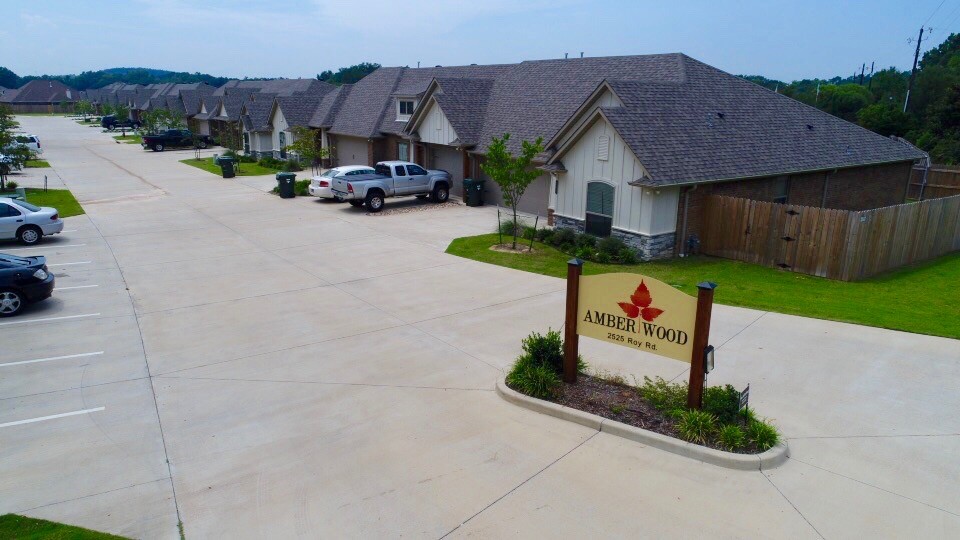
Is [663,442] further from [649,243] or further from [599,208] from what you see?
[599,208]

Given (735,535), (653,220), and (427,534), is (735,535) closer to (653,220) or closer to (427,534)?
(427,534)

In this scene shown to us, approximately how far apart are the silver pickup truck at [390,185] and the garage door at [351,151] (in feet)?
29.5

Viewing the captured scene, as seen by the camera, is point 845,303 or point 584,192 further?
point 584,192

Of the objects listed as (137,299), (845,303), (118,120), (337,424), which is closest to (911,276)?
(845,303)

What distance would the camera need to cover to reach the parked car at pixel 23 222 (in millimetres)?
20312

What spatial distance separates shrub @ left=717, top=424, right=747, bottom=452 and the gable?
2314 centimetres

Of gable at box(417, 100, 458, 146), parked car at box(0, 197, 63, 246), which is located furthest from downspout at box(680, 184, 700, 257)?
parked car at box(0, 197, 63, 246)

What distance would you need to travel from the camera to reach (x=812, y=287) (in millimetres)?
16406

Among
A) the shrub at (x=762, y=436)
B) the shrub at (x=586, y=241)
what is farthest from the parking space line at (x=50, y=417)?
the shrub at (x=586, y=241)

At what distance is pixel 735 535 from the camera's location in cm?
645

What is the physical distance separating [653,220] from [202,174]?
3174cm

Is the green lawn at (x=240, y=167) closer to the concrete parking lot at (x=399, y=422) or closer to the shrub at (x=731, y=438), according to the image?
the concrete parking lot at (x=399, y=422)

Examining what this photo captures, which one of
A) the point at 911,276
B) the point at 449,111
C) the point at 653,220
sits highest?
the point at 449,111

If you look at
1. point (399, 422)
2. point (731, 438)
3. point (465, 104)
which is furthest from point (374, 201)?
point (731, 438)
